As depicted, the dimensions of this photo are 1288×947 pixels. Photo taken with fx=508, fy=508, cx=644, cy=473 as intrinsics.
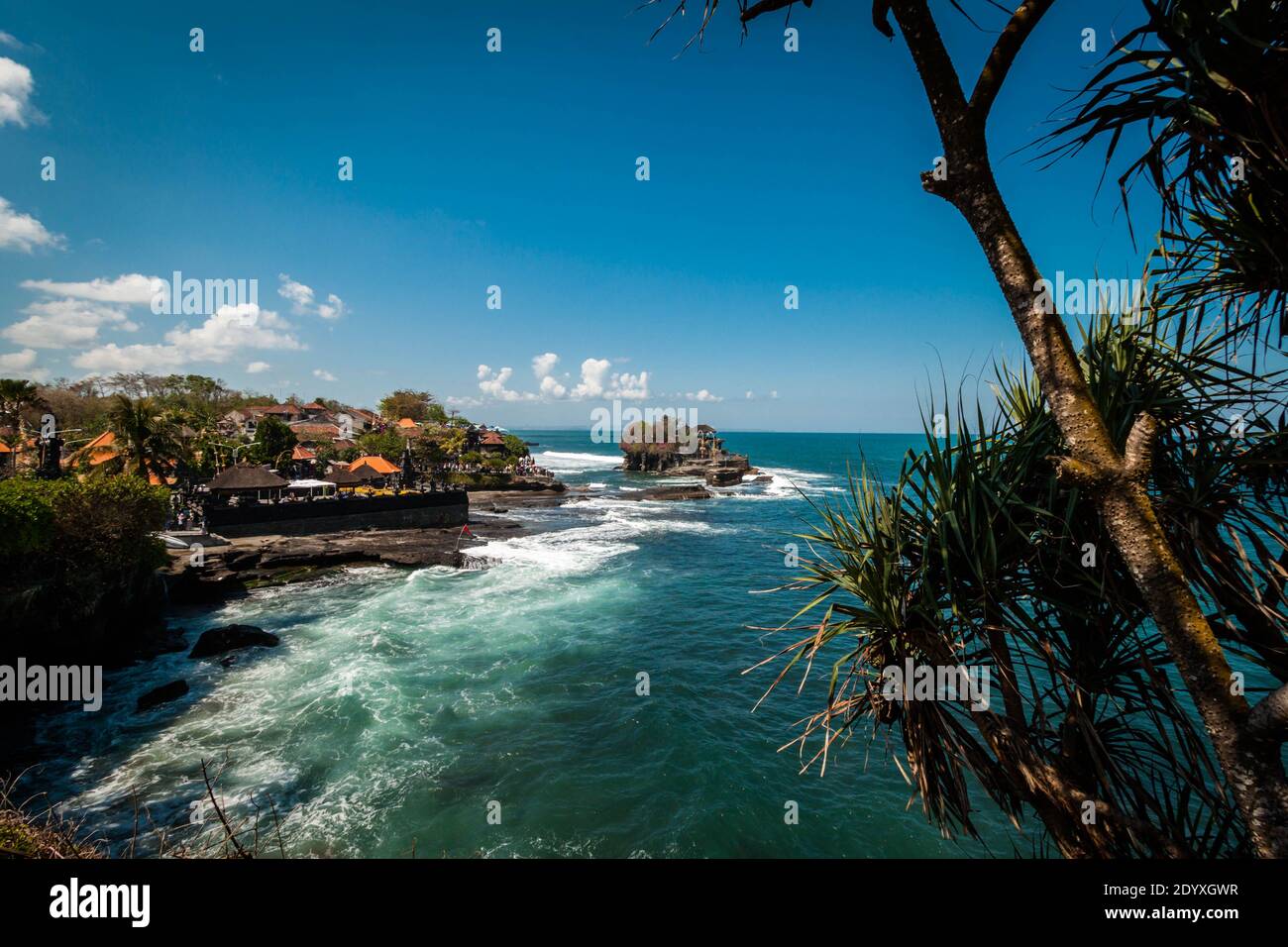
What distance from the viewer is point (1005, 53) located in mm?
3242

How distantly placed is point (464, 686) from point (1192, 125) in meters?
19.2

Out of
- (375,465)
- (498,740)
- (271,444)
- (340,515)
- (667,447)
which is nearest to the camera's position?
(498,740)

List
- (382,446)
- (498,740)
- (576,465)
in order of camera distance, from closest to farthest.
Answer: (498,740) → (382,446) → (576,465)

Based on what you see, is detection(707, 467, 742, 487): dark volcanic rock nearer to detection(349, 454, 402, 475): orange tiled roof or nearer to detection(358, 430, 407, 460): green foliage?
detection(358, 430, 407, 460): green foliage

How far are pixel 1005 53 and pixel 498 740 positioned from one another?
15.8m

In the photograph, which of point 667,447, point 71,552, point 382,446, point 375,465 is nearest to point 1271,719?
point 71,552

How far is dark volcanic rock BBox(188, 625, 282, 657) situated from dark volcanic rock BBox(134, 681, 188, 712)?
10.5 ft

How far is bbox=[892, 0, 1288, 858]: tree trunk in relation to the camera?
2857 millimetres

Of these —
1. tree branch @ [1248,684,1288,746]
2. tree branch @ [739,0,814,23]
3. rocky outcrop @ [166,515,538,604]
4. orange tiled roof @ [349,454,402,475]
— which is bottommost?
rocky outcrop @ [166,515,538,604]

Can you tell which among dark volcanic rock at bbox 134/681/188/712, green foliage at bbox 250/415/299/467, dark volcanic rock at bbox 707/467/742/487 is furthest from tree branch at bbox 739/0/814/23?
dark volcanic rock at bbox 707/467/742/487

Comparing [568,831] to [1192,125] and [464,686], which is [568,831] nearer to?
[464,686]

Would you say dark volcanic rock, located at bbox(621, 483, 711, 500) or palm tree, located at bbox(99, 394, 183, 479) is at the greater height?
palm tree, located at bbox(99, 394, 183, 479)

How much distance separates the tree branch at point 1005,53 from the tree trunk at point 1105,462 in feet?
0.22

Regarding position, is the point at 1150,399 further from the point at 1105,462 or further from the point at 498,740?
the point at 498,740
